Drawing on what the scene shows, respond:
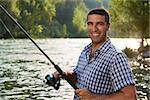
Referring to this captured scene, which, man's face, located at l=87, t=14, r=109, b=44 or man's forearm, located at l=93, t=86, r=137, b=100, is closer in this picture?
man's forearm, located at l=93, t=86, r=137, b=100

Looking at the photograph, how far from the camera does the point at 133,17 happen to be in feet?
142

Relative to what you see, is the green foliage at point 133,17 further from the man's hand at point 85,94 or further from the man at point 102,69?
the man's hand at point 85,94

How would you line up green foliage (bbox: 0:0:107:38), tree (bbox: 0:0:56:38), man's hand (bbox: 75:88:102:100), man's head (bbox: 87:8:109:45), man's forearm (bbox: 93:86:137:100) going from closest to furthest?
man's forearm (bbox: 93:86:137:100)
man's hand (bbox: 75:88:102:100)
man's head (bbox: 87:8:109:45)
green foliage (bbox: 0:0:107:38)
tree (bbox: 0:0:56:38)

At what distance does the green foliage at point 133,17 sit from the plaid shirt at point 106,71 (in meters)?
39.6

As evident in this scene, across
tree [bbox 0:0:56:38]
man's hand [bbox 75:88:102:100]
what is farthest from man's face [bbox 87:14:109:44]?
tree [bbox 0:0:56:38]

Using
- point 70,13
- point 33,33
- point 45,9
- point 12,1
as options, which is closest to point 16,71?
point 12,1

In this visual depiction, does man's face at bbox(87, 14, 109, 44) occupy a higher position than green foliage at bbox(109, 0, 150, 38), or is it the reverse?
man's face at bbox(87, 14, 109, 44)

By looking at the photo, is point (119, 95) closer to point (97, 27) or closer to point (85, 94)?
point (85, 94)

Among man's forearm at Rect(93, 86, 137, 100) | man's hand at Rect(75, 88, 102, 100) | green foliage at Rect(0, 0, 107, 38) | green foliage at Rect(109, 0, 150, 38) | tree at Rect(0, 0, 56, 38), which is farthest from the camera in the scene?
tree at Rect(0, 0, 56, 38)

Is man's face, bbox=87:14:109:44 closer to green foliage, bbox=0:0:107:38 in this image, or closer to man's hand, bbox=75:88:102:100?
man's hand, bbox=75:88:102:100

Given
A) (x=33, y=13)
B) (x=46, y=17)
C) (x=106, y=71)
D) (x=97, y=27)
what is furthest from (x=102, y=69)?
(x=46, y=17)

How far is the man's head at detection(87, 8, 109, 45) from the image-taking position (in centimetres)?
381

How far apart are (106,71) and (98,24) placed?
0.49 metres

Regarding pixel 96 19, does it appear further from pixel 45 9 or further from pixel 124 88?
pixel 45 9
